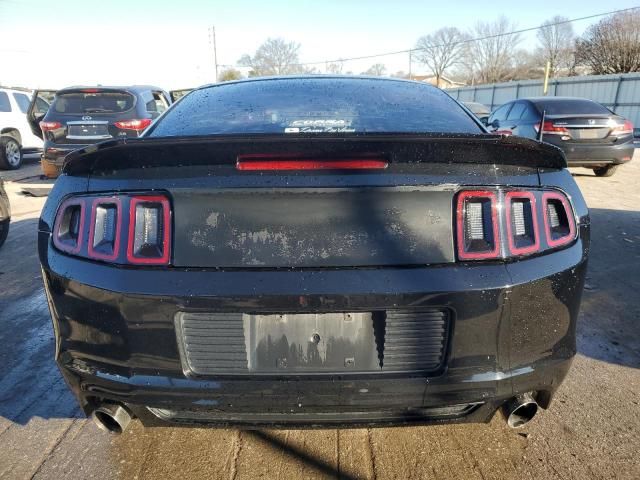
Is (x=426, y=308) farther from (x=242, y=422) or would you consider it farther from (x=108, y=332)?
(x=108, y=332)

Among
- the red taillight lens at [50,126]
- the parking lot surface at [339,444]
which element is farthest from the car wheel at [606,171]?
the red taillight lens at [50,126]

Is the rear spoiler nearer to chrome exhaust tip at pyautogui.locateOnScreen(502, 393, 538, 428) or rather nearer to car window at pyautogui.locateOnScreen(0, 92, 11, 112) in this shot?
chrome exhaust tip at pyautogui.locateOnScreen(502, 393, 538, 428)

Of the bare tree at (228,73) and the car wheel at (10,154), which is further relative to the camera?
the bare tree at (228,73)

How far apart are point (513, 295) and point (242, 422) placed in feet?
3.49

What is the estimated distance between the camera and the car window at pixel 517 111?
950 centimetres

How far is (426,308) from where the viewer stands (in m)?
1.54

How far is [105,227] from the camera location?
1638mm

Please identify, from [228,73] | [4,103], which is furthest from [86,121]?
[228,73]

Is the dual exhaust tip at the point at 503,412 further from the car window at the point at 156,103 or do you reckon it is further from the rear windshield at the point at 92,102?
the car window at the point at 156,103

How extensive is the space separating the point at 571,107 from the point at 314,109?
26.2 ft

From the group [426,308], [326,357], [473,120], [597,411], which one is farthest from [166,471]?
[473,120]

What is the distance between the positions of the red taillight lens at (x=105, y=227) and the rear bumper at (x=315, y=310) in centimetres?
6

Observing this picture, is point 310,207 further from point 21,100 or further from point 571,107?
point 21,100

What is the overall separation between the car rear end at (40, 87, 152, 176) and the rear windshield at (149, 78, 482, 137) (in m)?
6.09
